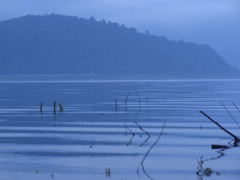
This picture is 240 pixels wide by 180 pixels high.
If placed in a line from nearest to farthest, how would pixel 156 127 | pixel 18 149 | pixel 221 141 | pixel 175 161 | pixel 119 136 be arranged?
pixel 175 161 < pixel 18 149 < pixel 221 141 < pixel 119 136 < pixel 156 127

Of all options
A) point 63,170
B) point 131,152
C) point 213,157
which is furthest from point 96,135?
point 63,170

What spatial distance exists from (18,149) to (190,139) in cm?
825

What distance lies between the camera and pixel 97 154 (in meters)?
26.9

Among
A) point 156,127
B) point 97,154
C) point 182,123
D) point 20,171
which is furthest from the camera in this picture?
point 182,123

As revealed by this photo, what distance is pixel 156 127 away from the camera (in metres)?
39.6

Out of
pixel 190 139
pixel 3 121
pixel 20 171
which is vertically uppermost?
pixel 3 121

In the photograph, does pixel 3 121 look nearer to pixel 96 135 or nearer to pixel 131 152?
pixel 96 135

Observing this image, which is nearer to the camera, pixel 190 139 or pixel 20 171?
pixel 20 171

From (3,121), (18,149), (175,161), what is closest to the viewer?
(175,161)

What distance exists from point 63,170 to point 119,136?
1178 cm

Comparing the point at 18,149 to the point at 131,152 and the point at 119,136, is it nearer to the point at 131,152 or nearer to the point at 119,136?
the point at 131,152

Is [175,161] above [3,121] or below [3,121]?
below

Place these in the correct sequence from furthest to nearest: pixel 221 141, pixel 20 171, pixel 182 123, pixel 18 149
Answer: pixel 182 123 < pixel 221 141 < pixel 18 149 < pixel 20 171

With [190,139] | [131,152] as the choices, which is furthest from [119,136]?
[131,152]
